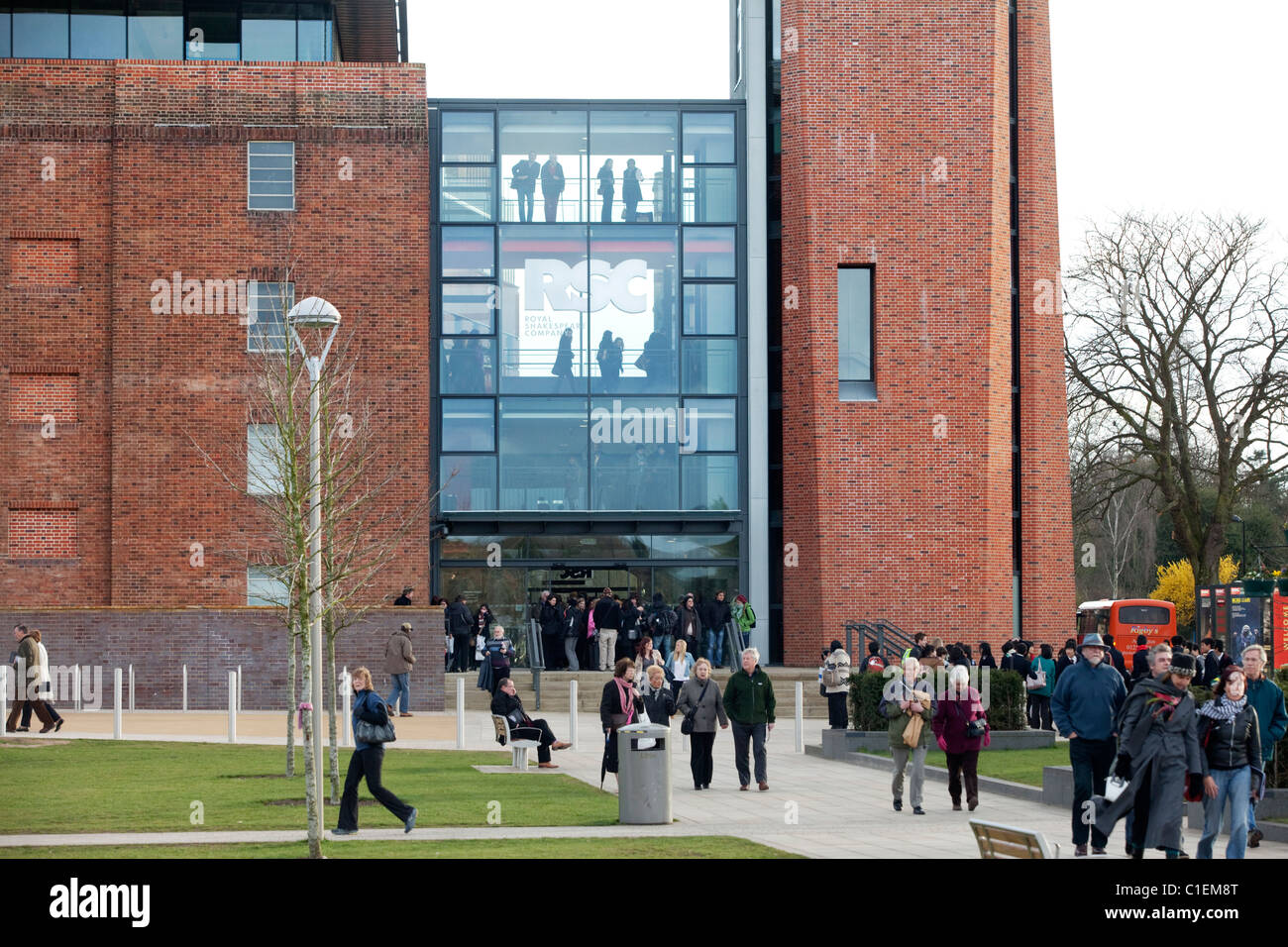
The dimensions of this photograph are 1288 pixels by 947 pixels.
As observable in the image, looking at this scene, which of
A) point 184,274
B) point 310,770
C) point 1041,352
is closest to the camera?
point 310,770

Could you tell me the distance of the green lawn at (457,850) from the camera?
13.4 m

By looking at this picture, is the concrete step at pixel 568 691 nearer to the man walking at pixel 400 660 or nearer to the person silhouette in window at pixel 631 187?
the man walking at pixel 400 660

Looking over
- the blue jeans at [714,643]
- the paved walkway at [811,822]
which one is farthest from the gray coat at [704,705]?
the blue jeans at [714,643]

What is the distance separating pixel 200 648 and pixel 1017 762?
1862 cm

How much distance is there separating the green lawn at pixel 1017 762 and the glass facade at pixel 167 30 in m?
24.3

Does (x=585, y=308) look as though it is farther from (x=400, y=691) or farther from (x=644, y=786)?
(x=644, y=786)

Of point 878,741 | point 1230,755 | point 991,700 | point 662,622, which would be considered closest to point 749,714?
point 878,741

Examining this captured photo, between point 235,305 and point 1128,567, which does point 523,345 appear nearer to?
point 235,305

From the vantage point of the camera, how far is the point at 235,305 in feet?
123

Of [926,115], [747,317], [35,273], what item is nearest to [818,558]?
[747,317]

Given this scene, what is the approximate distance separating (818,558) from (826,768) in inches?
615

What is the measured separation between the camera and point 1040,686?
93.2 ft

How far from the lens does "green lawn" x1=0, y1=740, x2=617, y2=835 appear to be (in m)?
16.1
